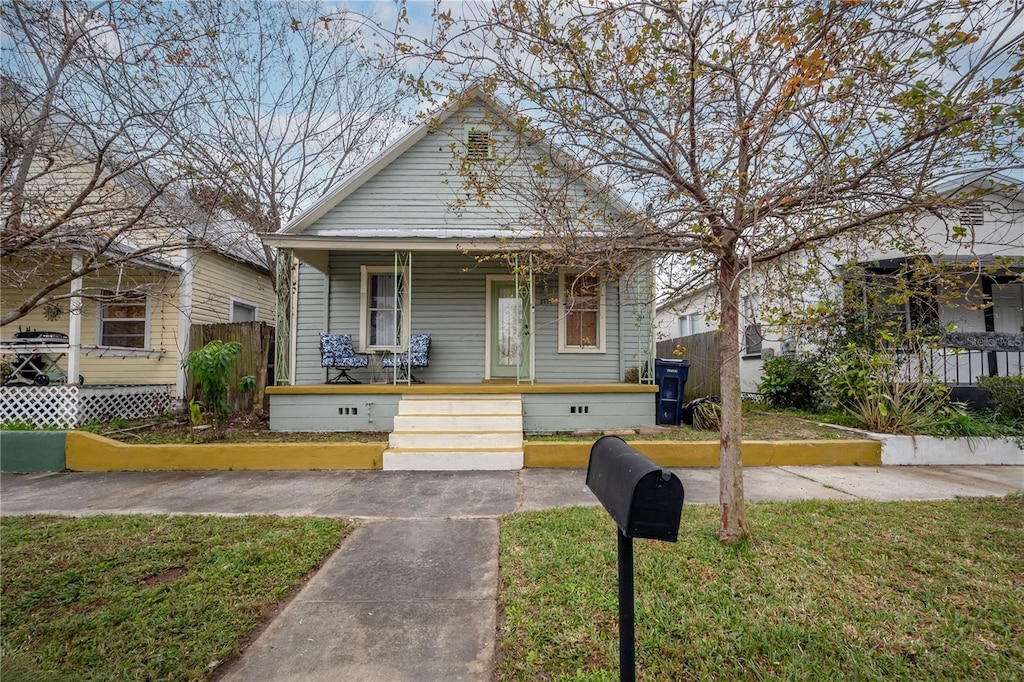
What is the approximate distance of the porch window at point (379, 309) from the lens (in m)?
9.26

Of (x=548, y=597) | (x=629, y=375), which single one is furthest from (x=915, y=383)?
(x=548, y=597)

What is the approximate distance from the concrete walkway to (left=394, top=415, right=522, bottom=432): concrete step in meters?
0.96

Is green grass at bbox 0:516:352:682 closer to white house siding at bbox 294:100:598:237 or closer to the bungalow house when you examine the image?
the bungalow house

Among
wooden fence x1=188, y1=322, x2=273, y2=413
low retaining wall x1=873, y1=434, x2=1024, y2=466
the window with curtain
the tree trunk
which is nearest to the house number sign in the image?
low retaining wall x1=873, y1=434, x2=1024, y2=466

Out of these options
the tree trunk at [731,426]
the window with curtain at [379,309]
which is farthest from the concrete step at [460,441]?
the tree trunk at [731,426]

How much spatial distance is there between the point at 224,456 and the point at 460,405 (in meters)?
3.43

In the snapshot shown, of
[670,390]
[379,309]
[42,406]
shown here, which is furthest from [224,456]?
[670,390]

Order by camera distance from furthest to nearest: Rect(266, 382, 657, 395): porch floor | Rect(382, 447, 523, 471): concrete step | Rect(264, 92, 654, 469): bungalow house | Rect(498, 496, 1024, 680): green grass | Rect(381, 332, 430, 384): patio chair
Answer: Rect(264, 92, 654, 469): bungalow house
Rect(381, 332, 430, 384): patio chair
Rect(266, 382, 657, 395): porch floor
Rect(382, 447, 523, 471): concrete step
Rect(498, 496, 1024, 680): green grass

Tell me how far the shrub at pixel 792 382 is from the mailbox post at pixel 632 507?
32.1ft

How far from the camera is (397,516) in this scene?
4.41m

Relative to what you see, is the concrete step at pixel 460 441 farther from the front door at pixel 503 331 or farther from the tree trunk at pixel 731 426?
the tree trunk at pixel 731 426

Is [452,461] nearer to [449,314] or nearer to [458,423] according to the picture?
[458,423]

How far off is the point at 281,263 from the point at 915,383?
11284mm

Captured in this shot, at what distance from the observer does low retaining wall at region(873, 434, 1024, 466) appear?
6312 mm
